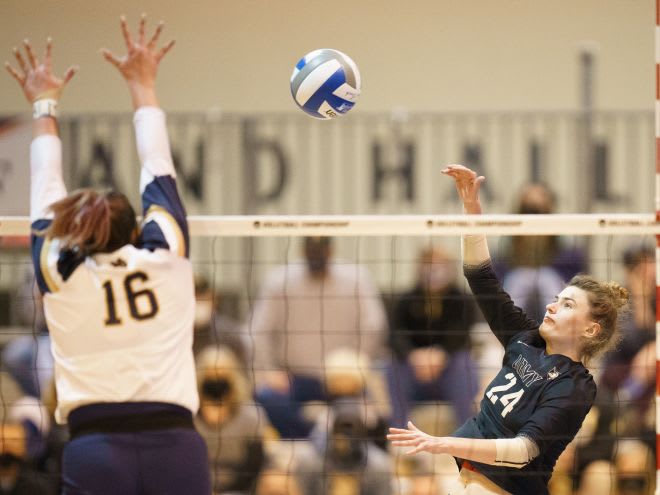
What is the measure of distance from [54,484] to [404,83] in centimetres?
476

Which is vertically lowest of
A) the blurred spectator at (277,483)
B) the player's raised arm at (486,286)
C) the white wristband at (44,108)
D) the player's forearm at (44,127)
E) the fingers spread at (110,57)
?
the blurred spectator at (277,483)

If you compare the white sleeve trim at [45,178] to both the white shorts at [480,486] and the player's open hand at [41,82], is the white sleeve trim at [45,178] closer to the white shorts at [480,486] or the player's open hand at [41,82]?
the player's open hand at [41,82]

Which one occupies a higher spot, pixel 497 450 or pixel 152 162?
pixel 152 162

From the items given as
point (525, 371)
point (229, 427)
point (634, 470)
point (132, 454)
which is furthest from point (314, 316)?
point (132, 454)

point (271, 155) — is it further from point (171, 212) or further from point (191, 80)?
point (171, 212)

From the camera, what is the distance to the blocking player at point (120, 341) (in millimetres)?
3270

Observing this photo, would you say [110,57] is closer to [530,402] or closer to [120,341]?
[120,341]

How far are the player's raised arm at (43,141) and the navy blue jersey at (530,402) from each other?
154 cm

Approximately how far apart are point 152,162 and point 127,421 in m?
0.86

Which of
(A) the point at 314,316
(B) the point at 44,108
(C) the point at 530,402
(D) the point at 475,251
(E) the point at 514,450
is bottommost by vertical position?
(E) the point at 514,450

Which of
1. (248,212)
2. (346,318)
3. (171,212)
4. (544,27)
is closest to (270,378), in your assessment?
(346,318)

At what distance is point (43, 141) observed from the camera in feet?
12.1

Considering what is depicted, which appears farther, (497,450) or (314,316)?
(314,316)

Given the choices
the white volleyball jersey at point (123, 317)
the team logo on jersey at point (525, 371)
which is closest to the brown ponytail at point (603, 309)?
the team logo on jersey at point (525, 371)
